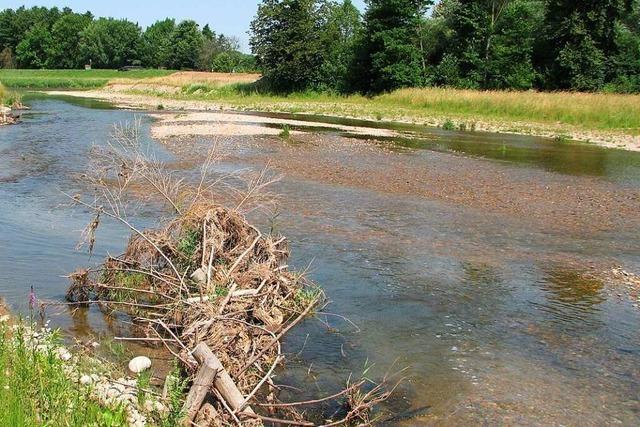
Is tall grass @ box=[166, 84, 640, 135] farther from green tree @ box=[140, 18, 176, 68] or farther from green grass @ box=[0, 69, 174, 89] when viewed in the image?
green tree @ box=[140, 18, 176, 68]

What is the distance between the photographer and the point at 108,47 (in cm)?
13175

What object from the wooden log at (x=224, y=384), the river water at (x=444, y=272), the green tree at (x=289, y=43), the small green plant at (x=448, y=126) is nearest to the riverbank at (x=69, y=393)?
the wooden log at (x=224, y=384)

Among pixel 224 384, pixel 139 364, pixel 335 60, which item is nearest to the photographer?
pixel 224 384

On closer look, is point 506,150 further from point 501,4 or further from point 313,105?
point 501,4

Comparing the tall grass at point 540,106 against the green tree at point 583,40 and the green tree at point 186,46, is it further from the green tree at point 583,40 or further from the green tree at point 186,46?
the green tree at point 186,46

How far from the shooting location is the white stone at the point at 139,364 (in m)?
7.08

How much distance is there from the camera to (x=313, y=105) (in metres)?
53.4

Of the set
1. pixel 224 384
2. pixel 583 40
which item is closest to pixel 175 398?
pixel 224 384

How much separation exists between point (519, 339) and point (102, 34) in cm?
13695

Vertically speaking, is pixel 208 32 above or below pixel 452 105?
above

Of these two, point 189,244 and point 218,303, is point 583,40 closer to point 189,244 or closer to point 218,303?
point 189,244

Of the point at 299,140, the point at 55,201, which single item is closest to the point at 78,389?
the point at 55,201

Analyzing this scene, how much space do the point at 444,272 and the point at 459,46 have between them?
52216 millimetres

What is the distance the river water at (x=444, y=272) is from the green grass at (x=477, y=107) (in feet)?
52.6
